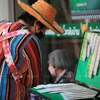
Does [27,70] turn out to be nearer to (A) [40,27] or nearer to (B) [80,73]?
(A) [40,27]

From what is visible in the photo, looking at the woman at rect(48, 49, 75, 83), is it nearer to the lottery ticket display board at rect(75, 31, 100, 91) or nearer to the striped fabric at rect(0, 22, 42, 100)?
the striped fabric at rect(0, 22, 42, 100)

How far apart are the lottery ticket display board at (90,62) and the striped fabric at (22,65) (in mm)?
391

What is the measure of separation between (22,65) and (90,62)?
20.3 inches

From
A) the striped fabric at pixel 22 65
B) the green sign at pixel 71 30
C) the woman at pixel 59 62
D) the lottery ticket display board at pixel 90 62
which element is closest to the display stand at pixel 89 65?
the lottery ticket display board at pixel 90 62

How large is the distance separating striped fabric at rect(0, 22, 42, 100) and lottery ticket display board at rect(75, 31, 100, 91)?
391mm

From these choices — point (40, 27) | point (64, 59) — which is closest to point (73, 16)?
point (64, 59)

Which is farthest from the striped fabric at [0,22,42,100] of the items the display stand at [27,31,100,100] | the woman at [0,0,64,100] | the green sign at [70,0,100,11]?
the green sign at [70,0,100,11]

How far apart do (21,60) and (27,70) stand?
89mm

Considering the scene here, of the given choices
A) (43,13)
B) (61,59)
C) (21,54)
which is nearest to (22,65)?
(21,54)

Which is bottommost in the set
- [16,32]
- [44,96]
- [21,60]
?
[44,96]

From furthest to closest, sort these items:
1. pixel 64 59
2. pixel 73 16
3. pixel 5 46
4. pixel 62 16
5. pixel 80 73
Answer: pixel 62 16 → pixel 73 16 → pixel 64 59 → pixel 5 46 → pixel 80 73

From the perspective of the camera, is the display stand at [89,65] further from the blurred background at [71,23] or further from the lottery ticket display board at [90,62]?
the blurred background at [71,23]

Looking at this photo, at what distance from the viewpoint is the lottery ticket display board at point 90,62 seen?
1.32m

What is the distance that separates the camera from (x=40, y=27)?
72.1 inches
